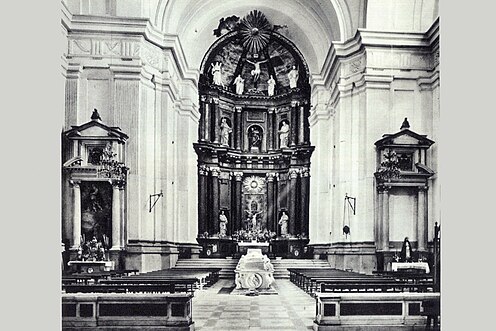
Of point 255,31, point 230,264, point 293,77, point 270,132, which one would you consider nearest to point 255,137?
point 270,132

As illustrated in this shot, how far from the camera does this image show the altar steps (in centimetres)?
1633

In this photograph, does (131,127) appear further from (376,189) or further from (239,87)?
(239,87)

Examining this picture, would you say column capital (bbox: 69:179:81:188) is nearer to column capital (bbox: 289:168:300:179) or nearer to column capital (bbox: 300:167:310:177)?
column capital (bbox: 300:167:310:177)

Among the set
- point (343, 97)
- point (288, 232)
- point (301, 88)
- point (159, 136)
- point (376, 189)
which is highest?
point (301, 88)

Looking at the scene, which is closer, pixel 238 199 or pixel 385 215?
pixel 385 215

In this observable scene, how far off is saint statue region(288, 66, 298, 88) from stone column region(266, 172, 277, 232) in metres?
3.73

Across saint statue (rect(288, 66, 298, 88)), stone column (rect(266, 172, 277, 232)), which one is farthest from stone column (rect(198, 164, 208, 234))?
saint statue (rect(288, 66, 298, 88))

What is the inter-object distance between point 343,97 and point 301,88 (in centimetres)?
959

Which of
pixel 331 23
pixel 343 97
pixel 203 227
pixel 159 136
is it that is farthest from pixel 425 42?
pixel 203 227

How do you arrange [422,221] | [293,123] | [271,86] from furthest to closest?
[271,86] < [293,123] < [422,221]

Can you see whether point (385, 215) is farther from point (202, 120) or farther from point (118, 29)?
point (202, 120)

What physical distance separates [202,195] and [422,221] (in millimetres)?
13119

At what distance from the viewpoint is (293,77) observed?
78.5 feet

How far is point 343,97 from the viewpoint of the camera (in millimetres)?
14344
